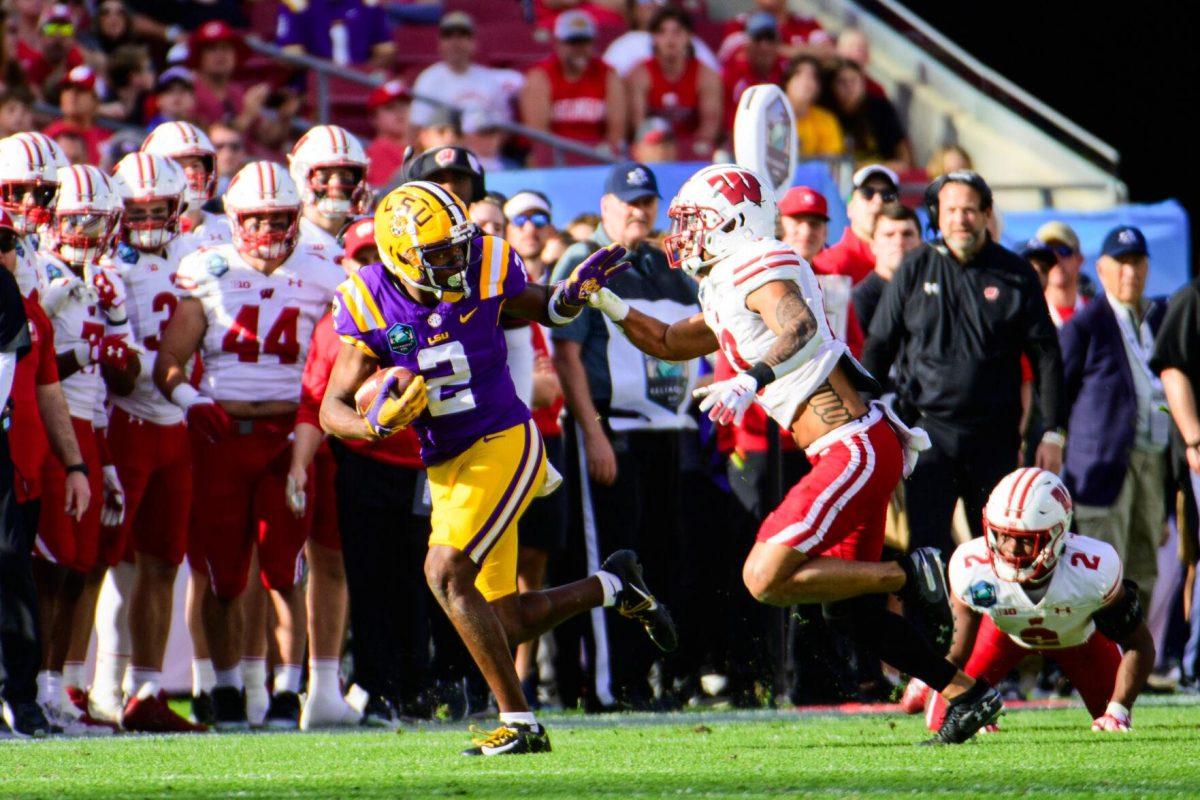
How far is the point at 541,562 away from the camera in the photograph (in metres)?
8.68

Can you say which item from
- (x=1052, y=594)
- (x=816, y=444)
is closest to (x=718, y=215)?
(x=816, y=444)

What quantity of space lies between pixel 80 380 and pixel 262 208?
3.21 ft

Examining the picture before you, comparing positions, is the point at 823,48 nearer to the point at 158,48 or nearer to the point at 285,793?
the point at 158,48

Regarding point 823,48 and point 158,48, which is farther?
point 823,48

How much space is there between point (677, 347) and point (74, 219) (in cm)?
250

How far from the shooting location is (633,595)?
6.98 metres

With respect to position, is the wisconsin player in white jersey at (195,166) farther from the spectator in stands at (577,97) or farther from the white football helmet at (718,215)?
the spectator in stands at (577,97)

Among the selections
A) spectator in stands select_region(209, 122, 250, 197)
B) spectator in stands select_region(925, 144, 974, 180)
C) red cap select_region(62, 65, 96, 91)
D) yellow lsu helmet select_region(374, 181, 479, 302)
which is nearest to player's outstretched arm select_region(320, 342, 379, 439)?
yellow lsu helmet select_region(374, 181, 479, 302)

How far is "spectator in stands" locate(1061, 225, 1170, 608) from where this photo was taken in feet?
31.4

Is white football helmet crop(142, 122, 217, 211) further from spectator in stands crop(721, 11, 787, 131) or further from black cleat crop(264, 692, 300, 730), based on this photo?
spectator in stands crop(721, 11, 787, 131)

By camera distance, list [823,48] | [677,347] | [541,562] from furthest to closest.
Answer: [823,48], [541,562], [677,347]

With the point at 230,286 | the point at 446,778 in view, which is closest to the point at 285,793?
the point at 446,778

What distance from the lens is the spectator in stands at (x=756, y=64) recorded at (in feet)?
47.5

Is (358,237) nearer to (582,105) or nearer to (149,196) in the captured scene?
(149,196)
